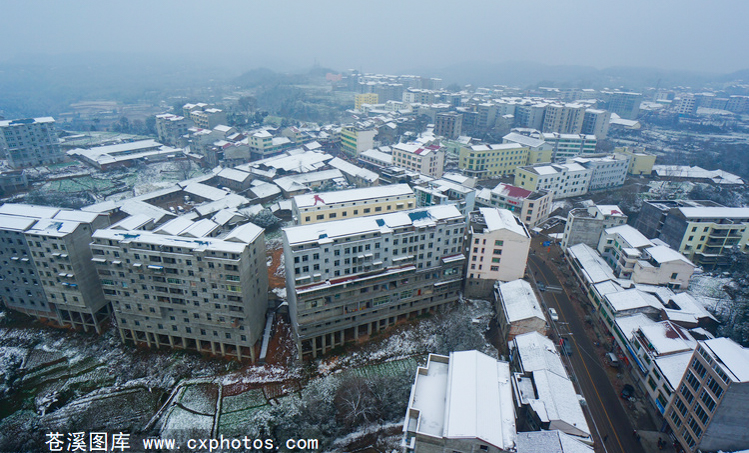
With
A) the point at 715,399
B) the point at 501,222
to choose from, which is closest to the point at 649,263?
the point at 501,222

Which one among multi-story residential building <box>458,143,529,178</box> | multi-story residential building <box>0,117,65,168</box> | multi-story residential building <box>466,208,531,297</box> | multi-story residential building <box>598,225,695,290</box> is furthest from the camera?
multi-story residential building <box>458,143,529,178</box>

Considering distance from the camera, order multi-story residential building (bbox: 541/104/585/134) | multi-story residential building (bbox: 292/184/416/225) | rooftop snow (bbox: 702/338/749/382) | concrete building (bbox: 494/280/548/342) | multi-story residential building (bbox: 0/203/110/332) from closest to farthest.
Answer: rooftop snow (bbox: 702/338/749/382) < concrete building (bbox: 494/280/548/342) < multi-story residential building (bbox: 0/203/110/332) < multi-story residential building (bbox: 292/184/416/225) < multi-story residential building (bbox: 541/104/585/134)

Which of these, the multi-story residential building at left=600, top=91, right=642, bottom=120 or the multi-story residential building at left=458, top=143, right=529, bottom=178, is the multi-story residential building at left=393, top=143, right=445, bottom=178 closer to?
the multi-story residential building at left=458, top=143, right=529, bottom=178

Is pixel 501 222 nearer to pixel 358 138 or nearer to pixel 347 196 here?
pixel 347 196

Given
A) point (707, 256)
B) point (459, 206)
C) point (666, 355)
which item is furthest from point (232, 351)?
point (707, 256)

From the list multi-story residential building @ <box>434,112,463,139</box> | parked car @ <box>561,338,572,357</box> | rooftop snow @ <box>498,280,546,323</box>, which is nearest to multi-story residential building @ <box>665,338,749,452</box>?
parked car @ <box>561,338,572,357</box>

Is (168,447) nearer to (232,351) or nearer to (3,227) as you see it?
(232,351)

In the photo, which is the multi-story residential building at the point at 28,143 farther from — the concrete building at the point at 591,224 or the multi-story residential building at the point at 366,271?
the concrete building at the point at 591,224
